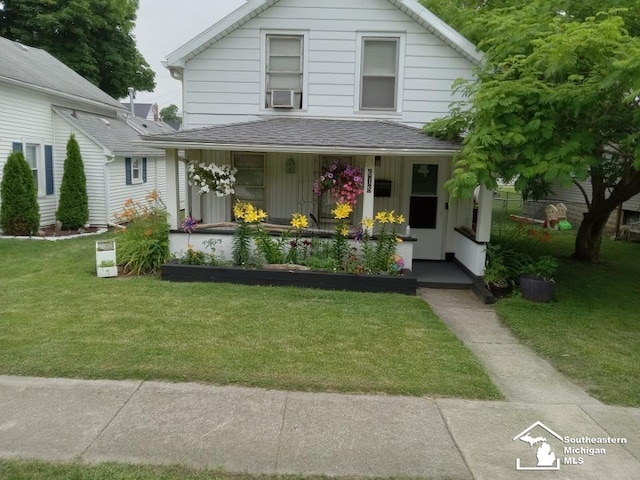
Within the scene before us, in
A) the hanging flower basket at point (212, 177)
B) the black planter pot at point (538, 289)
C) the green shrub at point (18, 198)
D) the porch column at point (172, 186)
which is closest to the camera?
the black planter pot at point (538, 289)

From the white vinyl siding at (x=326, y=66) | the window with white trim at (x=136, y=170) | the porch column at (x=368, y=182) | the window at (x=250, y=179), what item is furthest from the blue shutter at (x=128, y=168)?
the porch column at (x=368, y=182)

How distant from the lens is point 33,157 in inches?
548

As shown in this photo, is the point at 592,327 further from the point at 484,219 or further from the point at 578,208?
Answer: the point at 578,208

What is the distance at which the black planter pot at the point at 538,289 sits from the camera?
756 centimetres

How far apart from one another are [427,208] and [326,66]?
11.5 feet

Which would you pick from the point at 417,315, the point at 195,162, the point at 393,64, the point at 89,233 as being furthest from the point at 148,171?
the point at 417,315

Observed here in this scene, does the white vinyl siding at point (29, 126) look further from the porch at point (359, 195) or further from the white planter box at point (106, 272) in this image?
the white planter box at point (106, 272)

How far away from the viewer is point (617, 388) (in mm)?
4578

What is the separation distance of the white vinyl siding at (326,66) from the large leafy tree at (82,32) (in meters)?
19.3

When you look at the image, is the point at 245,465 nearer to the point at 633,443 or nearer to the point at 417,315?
the point at 633,443

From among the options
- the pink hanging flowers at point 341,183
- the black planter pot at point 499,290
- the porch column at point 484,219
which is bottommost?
the black planter pot at point 499,290

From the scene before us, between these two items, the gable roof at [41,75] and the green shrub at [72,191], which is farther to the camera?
the green shrub at [72,191]

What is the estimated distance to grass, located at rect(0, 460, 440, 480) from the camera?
119 inches

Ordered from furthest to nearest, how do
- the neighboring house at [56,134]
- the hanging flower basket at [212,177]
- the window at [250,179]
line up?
the neighboring house at [56,134], the window at [250,179], the hanging flower basket at [212,177]
